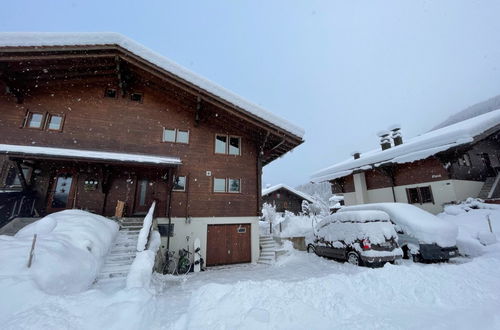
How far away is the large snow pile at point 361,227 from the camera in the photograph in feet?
28.2

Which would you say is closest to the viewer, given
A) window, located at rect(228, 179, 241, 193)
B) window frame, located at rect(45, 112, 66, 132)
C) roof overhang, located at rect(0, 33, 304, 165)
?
roof overhang, located at rect(0, 33, 304, 165)

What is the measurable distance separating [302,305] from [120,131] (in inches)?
459

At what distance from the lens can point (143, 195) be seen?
466 inches

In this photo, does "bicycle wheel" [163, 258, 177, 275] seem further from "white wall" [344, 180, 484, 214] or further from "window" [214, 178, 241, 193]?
"white wall" [344, 180, 484, 214]

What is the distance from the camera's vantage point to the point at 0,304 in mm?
3787

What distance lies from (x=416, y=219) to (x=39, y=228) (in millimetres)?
13409

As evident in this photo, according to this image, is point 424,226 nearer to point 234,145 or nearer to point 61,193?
point 234,145

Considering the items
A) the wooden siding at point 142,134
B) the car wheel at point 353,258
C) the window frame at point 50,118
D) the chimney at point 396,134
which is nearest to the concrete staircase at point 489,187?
the chimney at point 396,134

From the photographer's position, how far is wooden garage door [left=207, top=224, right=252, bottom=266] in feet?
38.8

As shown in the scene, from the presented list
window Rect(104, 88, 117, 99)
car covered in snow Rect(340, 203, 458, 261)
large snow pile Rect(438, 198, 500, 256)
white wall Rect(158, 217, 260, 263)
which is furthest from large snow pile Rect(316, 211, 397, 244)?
window Rect(104, 88, 117, 99)

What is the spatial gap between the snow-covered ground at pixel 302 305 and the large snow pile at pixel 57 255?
34 cm

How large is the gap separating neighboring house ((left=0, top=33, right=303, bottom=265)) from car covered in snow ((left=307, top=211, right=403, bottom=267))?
14.5 feet

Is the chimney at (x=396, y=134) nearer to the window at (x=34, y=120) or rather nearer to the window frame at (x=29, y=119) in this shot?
the window frame at (x=29, y=119)

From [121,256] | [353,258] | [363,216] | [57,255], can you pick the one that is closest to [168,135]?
[121,256]
